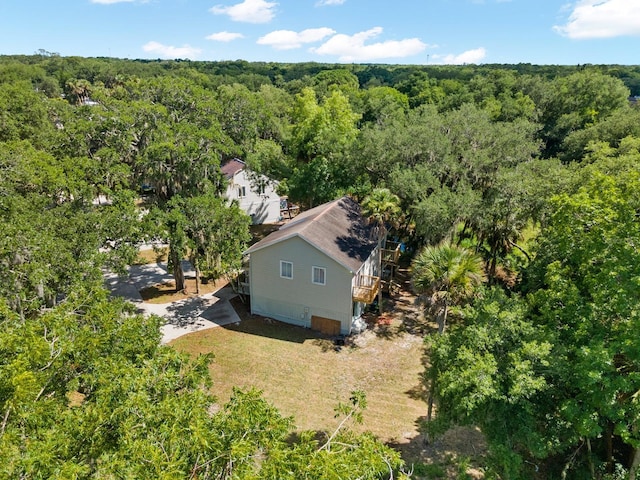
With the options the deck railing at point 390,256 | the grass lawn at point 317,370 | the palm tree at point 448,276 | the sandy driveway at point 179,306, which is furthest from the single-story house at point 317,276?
the palm tree at point 448,276

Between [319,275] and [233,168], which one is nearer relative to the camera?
[319,275]

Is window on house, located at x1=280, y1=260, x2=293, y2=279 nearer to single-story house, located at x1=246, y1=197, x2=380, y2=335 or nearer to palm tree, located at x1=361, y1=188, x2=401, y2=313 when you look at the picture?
single-story house, located at x1=246, y1=197, x2=380, y2=335

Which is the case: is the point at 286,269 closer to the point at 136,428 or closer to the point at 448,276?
the point at 448,276

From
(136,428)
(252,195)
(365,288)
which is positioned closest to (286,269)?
(365,288)

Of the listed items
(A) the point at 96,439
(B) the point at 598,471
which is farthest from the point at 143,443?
(B) the point at 598,471

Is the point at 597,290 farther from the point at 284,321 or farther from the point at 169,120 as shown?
the point at 169,120

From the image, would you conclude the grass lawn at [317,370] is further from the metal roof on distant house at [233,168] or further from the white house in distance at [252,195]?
the metal roof on distant house at [233,168]

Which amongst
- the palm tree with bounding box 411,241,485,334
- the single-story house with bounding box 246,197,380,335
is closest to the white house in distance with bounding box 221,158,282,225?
the single-story house with bounding box 246,197,380,335
